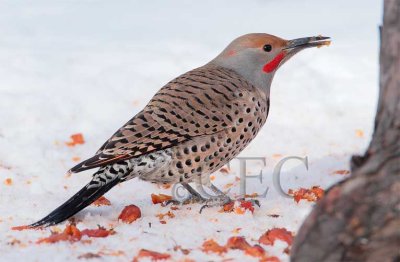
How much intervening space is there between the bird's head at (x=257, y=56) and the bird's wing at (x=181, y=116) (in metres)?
0.12

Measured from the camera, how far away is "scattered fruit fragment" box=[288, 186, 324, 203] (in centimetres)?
527

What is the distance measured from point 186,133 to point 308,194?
93cm

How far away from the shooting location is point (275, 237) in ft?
14.1

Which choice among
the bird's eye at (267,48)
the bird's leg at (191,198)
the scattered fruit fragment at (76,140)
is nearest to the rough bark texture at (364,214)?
the bird's leg at (191,198)

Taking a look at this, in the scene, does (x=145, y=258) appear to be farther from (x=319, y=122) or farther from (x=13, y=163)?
(x=319, y=122)

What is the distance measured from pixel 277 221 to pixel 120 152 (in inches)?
39.3

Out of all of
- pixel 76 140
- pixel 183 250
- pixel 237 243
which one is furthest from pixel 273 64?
pixel 76 140

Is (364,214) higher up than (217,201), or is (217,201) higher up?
(364,214)

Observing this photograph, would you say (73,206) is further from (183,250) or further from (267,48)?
(267,48)

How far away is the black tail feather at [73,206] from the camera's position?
477cm

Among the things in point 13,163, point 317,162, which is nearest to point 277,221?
point 317,162

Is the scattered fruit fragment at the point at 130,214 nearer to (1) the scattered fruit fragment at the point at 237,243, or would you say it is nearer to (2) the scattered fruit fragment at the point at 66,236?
(2) the scattered fruit fragment at the point at 66,236

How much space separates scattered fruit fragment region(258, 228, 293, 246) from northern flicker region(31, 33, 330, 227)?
2.99ft

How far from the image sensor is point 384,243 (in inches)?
116
